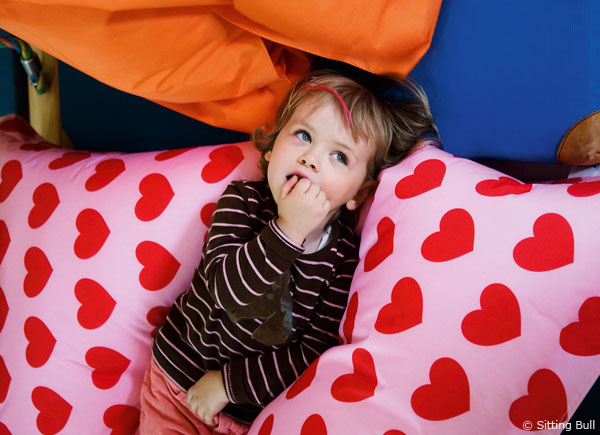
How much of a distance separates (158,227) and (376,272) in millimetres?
403

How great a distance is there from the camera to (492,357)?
650 mm

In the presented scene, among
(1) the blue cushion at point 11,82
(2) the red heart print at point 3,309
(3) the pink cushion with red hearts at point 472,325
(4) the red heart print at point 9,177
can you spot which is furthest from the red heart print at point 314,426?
(1) the blue cushion at point 11,82

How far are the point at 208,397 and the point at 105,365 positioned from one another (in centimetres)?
23

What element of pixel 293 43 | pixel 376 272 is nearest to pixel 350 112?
pixel 293 43

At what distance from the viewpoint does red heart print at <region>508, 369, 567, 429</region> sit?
636mm

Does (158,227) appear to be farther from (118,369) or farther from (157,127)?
(157,127)

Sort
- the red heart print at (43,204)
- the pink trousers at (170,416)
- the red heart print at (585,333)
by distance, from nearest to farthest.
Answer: the red heart print at (585,333) → the pink trousers at (170,416) → the red heart print at (43,204)

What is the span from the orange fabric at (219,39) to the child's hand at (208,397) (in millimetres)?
481

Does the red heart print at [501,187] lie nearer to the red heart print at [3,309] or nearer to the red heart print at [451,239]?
the red heart print at [451,239]

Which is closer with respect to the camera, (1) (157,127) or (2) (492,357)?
(2) (492,357)

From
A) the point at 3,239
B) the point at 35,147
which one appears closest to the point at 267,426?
the point at 3,239

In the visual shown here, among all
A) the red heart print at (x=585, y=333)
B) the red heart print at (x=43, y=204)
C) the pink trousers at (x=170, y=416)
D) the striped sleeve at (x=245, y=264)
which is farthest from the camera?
the red heart print at (x=43, y=204)

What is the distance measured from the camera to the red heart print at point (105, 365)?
2.99 feet

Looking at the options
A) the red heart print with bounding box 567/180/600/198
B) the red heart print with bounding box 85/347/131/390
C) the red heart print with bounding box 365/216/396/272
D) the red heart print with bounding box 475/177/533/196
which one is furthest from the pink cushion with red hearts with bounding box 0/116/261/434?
A: the red heart print with bounding box 567/180/600/198
